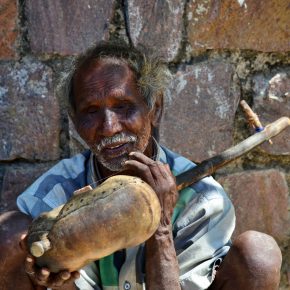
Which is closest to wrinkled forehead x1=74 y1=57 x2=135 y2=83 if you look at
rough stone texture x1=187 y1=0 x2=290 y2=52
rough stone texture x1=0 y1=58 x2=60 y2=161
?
rough stone texture x1=0 y1=58 x2=60 y2=161

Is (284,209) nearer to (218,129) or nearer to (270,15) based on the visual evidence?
(218,129)

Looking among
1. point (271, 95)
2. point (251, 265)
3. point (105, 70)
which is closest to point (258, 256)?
point (251, 265)

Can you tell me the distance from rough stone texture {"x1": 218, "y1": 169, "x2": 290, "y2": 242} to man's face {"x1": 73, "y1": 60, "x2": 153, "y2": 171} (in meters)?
0.73

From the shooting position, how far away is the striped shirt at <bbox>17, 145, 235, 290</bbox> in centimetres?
266

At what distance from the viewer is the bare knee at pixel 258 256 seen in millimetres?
2484

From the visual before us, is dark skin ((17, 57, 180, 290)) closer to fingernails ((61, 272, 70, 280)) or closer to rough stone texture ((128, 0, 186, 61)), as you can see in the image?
fingernails ((61, 272, 70, 280))

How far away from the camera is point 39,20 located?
10.2 ft

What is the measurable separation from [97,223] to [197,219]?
2.34 feet

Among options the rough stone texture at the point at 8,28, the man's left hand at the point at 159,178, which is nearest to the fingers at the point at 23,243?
the man's left hand at the point at 159,178

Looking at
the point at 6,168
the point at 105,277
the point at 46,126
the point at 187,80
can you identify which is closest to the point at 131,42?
the point at 187,80

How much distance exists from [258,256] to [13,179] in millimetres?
1188

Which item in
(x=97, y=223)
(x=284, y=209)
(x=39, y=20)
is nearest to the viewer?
(x=97, y=223)

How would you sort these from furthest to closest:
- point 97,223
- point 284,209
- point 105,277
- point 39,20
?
1. point 284,209
2. point 39,20
3. point 105,277
4. point 97,223

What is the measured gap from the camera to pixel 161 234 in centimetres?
240
